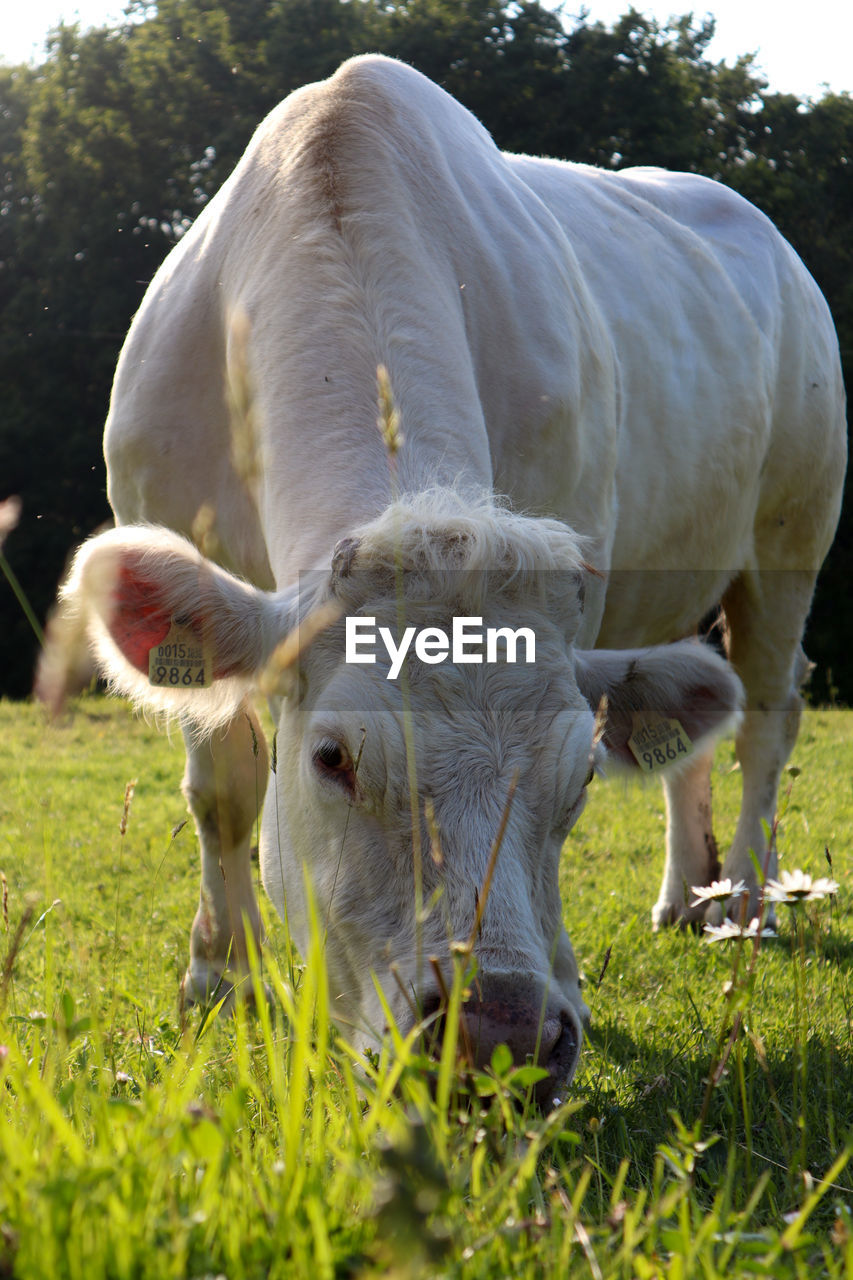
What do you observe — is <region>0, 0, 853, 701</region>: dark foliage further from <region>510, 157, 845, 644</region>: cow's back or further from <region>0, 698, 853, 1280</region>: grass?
<region>0, 698, 853, 1280</region>: grass

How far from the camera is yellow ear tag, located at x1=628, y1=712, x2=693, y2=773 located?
10.5ft

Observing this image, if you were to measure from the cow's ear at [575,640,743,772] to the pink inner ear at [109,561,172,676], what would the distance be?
99 centimetres

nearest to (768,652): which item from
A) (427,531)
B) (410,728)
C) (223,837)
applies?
(223,837)

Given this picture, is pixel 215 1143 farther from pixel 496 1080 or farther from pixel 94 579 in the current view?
pixel 94 579

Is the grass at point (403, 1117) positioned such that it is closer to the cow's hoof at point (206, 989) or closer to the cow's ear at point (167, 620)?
the cow's hoof at point (206, 989)

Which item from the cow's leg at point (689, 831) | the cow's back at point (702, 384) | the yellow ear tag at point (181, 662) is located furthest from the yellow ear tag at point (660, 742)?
the cow's leg at point (689, 831)

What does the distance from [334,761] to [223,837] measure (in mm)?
1488

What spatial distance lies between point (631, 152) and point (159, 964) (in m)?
18.9

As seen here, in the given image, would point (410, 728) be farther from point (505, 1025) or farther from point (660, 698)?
point (660, 698)

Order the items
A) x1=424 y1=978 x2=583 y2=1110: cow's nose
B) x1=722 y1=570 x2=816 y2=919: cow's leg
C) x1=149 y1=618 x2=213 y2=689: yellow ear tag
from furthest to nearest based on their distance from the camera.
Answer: x1=722 y1=570 x2=816 y2=919: cow's leg → x1=149 y1=618 x2=213 y2=689: yellow ear tag → x1=424 y1=978 x2=583 y2=1110: cow's nose

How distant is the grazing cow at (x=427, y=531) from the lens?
2428 millimetres

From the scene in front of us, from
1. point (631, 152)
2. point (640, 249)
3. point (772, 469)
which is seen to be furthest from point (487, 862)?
point (631, 152)
